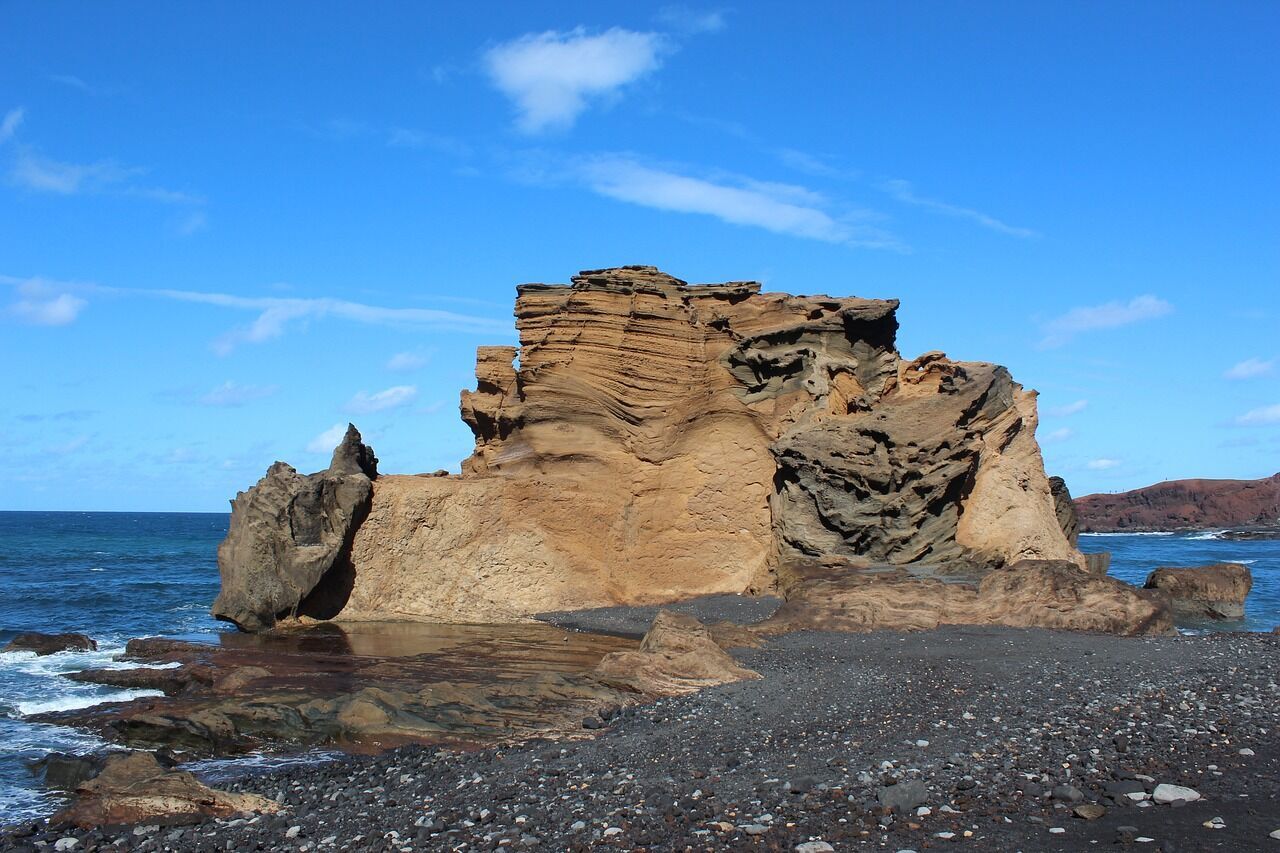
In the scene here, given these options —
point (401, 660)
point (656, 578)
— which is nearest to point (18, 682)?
point (401, 660)

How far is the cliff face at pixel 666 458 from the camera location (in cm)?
2527

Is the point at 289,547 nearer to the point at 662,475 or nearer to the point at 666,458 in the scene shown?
the point at 662,475

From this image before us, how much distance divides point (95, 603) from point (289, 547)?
12317mm

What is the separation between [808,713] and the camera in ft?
43.9

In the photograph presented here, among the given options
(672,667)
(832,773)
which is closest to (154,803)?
(832,773)

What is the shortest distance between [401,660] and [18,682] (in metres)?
6.59

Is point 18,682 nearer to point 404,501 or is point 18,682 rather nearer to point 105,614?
point 404,501

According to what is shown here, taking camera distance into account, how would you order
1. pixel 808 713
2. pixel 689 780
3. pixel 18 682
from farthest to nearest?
1. pixel 18 682
2. pixel 808 713
3. pixel 689 780

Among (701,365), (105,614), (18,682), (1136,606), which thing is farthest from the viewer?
(105,614)

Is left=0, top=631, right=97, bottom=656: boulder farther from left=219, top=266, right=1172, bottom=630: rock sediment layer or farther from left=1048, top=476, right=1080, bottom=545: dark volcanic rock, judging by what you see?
left=1048, top=476, right=1080, bottom=545: dark volcanic rock

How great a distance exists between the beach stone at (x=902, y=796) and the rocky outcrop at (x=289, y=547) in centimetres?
1838

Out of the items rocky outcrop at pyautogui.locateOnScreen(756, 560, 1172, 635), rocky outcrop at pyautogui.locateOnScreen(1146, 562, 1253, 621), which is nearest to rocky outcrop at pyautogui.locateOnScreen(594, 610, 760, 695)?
rocky outcrop at pyautogui.locateOnScreen(756, 560, 1172, 635)

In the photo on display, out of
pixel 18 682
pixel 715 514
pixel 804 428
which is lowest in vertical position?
pixel 18 682

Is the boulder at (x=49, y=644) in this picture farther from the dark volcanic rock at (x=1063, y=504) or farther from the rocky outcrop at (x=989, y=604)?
the dark volcanic rock at (x=1063, y=504)
